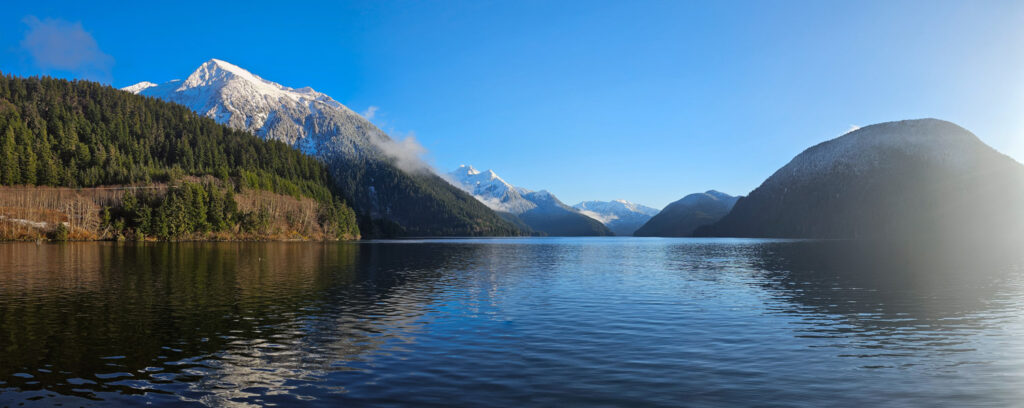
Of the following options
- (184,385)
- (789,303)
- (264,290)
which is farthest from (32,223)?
(789,303)

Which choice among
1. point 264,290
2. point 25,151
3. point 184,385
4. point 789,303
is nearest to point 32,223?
point 25,151

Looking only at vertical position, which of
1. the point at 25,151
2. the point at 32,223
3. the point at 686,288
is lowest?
the point at 686,288

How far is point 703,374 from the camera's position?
2300 cm

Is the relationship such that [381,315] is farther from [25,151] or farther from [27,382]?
[25,151]

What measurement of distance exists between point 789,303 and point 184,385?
45856 mm

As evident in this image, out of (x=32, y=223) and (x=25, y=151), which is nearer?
(x=32, y=223)

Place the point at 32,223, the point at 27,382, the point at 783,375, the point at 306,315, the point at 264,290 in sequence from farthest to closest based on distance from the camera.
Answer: the point at 32,223 → the point at 264,290 → the point at 306,315 → the point at 783,375 → the point at 27,382

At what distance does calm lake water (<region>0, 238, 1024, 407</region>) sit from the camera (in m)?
20.3

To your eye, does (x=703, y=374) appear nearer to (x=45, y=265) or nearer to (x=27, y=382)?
(x=27, y=382)

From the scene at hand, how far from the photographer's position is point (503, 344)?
1154 inches

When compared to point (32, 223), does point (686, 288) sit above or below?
below

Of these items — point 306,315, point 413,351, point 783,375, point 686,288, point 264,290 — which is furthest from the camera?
point 686,288

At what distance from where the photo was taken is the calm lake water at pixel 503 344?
800 inches

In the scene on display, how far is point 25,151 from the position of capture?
19762 cm
